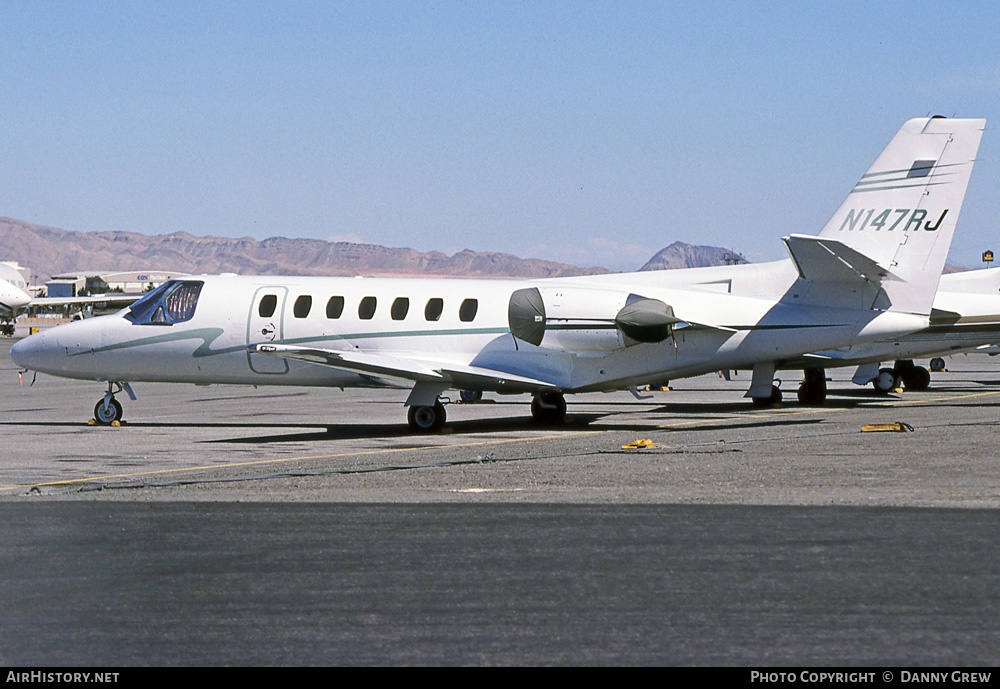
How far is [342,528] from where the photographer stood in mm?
11945

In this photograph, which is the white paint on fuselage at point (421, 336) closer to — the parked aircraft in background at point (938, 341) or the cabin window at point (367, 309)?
the cabin window at point (367, 309)

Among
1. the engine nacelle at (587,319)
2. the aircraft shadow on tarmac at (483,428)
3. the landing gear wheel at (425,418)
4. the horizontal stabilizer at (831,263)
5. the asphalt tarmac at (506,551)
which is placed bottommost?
the aircraft shadow on tarmac at (483,428)

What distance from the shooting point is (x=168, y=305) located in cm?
2675

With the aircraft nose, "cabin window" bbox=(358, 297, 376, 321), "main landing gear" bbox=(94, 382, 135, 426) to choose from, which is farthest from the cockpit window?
"cabin window" bbox=(358, 297, 376, 321)

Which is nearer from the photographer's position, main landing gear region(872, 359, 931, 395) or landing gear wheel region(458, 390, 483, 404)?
landing gear wheel region(458, 390, 483, 404)

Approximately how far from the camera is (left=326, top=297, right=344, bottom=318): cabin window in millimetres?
26062

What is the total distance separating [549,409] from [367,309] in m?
4.10

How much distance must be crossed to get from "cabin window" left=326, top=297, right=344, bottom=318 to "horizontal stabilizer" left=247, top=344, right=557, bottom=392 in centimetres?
85

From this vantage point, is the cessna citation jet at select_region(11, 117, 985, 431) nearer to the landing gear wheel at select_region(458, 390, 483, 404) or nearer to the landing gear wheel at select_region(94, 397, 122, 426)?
the landing gear wheel at select_region(94, 397, 122, 426)

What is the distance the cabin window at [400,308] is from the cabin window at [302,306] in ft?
5.42

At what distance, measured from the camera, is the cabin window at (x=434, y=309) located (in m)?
25.8

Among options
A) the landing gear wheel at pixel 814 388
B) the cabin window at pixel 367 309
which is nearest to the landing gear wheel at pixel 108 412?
the cabin window at pixel 367 309
